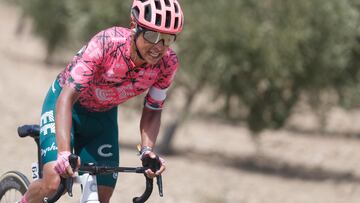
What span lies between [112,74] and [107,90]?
0.19 metres

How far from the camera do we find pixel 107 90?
6281 millimetres

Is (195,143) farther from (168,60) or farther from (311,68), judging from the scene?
(168,60)

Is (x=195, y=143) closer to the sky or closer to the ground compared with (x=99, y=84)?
closer to the ground

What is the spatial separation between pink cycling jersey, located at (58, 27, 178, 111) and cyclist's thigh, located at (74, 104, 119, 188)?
3.0 inches

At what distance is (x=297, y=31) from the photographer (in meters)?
19.4

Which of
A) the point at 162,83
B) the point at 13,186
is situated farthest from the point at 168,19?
the point at 13,186

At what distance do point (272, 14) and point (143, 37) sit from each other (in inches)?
553

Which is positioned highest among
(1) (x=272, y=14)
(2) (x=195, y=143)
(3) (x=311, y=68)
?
(1) (x=272, y=14)

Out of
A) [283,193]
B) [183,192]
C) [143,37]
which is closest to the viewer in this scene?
[143,37]

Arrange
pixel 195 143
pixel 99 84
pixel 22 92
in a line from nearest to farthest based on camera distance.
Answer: pixel 99 84
pixel 195 143
pixel 22 92

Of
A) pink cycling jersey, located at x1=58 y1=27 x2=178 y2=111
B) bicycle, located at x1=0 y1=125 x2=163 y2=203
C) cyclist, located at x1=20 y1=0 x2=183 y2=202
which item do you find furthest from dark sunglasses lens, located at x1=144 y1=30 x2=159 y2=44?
bicycle, located at x1=0 y1=125 x2=163 y2=203

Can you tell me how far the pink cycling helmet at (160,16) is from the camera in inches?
226

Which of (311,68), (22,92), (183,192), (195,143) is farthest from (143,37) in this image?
(22,92)

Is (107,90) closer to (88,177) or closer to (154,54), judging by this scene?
(154,54)
